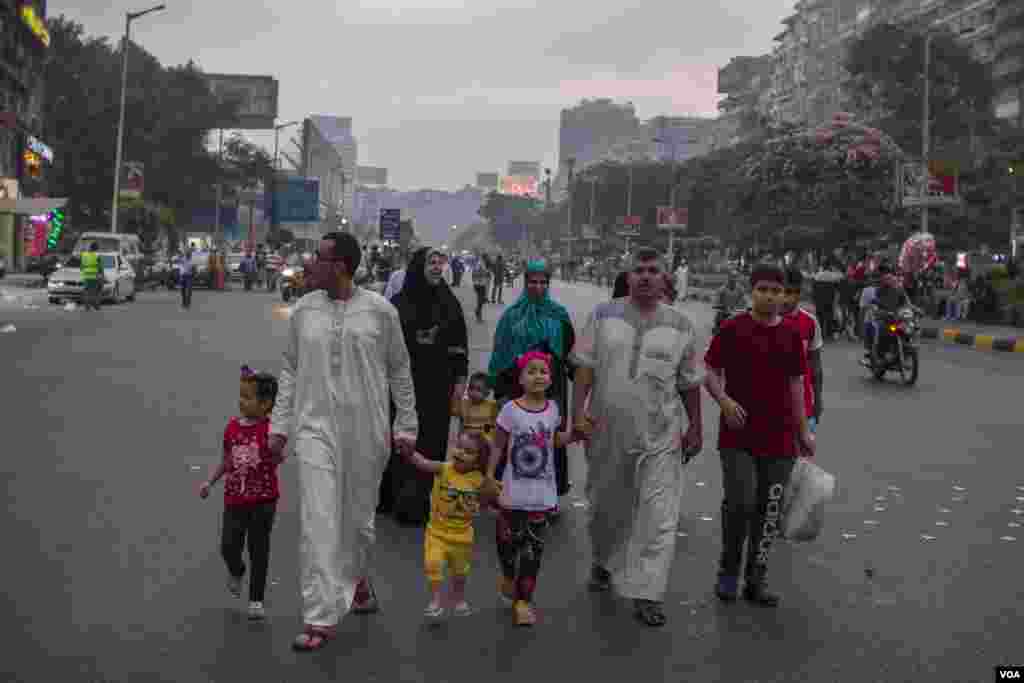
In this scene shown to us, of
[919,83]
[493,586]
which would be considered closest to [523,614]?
[493,586]

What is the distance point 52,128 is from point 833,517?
6236cm

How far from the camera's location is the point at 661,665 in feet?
16.1

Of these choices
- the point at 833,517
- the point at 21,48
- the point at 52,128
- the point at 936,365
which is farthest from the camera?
the point at 52,128

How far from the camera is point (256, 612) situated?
17.6 ft

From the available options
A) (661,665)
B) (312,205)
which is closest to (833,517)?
(661,665)

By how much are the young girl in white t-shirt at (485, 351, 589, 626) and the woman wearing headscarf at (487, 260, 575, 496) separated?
5.02 ft

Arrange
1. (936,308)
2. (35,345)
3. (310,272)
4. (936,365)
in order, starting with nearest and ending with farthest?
(310,272) → (35,345) → (936,365) → (936,308)

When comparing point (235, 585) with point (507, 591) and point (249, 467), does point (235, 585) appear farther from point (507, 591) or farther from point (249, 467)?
point (507, 591)

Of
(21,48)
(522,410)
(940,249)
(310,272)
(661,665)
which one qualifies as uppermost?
(21,48)

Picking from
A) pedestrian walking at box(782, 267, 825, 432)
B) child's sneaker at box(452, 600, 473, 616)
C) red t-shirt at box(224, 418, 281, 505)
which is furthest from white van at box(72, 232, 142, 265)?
child's sneaker at box(452, 600, 473, 616)

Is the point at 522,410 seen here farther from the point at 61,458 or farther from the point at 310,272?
the point at 61,458

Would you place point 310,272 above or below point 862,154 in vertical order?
below

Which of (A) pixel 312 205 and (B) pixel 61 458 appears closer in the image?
(B) pixel 61 458

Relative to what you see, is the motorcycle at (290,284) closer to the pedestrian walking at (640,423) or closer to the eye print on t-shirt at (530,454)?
the pedestrian walking at (640,423)
